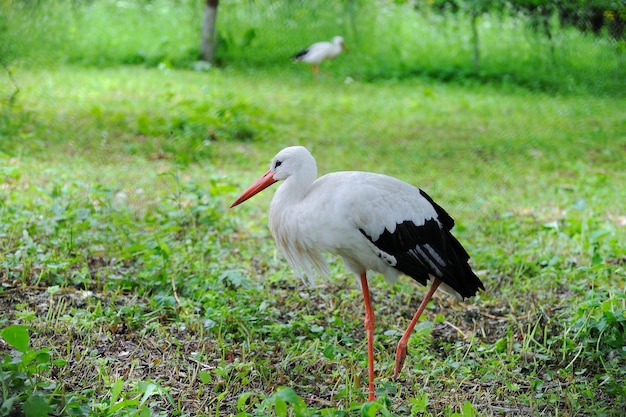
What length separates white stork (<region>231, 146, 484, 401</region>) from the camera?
3312 mm

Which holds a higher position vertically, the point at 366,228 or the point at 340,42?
the point at 366,228

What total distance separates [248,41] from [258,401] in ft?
27.1

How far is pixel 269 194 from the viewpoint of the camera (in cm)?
629

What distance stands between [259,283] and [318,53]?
21.9 ft

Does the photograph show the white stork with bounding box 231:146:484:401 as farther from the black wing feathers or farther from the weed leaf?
the weed leaf

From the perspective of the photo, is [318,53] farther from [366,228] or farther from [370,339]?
[370,339]

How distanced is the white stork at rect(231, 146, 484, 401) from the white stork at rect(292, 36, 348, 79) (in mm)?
7174

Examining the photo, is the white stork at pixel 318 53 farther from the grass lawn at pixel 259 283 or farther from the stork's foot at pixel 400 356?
the stork's foot at pixel 400 356

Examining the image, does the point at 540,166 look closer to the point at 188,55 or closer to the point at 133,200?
the point at 133,200

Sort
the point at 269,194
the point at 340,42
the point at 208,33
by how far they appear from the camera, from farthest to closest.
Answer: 1. the point at 340,42
2. the point at 208,33
3. the point at 269,194

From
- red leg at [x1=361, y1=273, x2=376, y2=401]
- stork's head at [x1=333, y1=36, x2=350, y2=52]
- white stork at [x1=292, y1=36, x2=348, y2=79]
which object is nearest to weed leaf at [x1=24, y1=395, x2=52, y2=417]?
red leg at [x1=361, y1=273, x2=376, y2=401]

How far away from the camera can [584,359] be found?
3.52 metres

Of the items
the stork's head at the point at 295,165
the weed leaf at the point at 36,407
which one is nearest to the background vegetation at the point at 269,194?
the weed leaf at the point at 36,407

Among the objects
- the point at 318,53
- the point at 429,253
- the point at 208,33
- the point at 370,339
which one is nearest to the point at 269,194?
the point at 429,253
